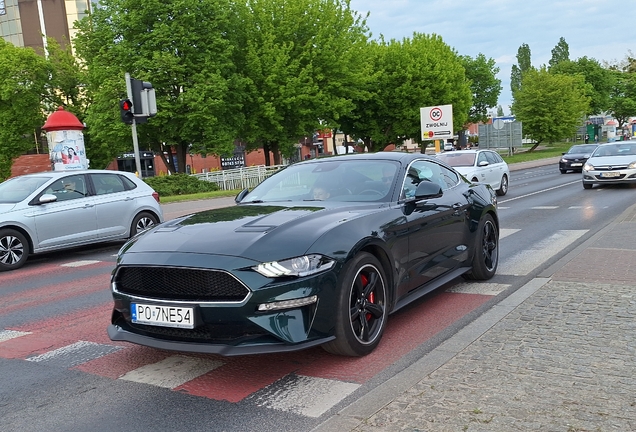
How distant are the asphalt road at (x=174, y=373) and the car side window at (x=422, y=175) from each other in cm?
121

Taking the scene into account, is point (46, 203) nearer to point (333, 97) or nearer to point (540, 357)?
point (540, 357)

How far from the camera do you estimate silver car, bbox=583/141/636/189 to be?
19.2 m

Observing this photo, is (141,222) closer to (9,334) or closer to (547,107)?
(9,334)

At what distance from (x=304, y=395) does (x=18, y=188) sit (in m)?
8.98

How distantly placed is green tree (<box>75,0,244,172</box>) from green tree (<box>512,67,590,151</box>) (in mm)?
42547

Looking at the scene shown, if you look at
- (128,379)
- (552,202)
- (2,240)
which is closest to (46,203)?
(2,240)

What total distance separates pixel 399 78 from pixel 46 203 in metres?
42.2

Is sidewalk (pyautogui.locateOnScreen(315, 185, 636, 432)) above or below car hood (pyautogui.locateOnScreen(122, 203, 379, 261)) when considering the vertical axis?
below

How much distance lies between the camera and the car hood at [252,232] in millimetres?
4094

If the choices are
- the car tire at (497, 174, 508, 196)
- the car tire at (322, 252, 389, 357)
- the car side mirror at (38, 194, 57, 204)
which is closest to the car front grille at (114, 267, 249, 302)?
the car tire at (322, 252, 389, 357)

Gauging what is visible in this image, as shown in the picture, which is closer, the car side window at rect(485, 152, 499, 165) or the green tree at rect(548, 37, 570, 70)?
the car side window at rect(485, 152, 499, 165)

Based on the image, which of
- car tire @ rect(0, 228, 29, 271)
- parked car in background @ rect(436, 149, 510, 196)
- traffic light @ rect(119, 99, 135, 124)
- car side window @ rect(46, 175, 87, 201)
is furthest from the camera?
parked car in background @ rect(436, 149, 510, 196)

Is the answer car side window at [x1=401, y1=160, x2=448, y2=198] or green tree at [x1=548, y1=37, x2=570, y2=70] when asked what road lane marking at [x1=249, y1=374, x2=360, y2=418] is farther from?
green tree at [x1=548, y1=37, x2=570, y2=70]

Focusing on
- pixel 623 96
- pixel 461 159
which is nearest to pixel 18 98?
pixel 461 159
